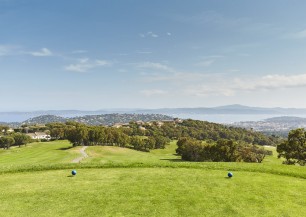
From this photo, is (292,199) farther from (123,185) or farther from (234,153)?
(234,153)

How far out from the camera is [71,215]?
489 inches

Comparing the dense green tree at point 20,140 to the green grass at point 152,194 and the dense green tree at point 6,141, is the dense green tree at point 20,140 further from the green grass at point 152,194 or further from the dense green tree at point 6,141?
the green grass at point 152,194

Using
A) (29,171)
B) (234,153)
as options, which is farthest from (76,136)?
(29,171)

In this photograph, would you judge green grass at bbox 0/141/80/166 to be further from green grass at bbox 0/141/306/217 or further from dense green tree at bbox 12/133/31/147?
green grass at bbox 0/141/306/217

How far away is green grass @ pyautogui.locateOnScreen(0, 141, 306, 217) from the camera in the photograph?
1302 centimetres

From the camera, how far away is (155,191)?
15.6 meters

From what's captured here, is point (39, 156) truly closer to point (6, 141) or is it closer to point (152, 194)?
point (6, 141)

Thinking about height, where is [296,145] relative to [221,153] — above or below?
above

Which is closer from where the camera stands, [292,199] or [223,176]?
[292,199]

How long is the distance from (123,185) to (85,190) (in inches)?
88.8

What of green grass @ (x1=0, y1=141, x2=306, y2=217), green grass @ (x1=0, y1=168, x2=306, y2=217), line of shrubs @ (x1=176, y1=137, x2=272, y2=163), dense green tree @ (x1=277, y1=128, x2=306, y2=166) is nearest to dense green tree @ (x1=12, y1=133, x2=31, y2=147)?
line of shrubs @ (x1=176, y1=137, x2=272, y2=163)

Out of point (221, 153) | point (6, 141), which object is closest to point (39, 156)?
point (6, 141)

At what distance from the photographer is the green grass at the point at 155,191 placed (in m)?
13.0

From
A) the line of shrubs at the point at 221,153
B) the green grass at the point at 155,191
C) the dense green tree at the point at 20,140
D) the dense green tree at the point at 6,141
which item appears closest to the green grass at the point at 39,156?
the dense green tree at the point at 6,141
